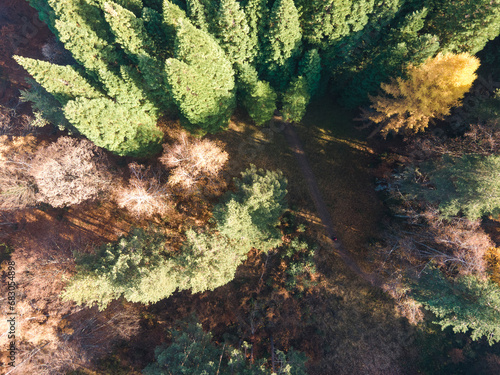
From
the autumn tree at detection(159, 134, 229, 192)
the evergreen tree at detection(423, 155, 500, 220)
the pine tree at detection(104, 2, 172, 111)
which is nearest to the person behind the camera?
the evergreen tree at detection(423, 155, 500, 220)

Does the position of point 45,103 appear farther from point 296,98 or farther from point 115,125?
point 296,98

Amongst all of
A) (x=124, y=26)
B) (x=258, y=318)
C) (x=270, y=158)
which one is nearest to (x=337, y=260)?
(x=258, y=318)

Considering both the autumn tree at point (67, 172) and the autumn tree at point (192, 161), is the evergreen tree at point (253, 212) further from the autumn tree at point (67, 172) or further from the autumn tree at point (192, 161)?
the autumn tree at point (67, 172)

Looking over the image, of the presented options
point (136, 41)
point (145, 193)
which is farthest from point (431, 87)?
point (145, 193)

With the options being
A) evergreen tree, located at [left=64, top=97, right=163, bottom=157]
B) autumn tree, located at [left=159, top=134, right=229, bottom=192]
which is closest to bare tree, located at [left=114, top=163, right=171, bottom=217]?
autumn tree, located at [left=159, top=134, right=229, bottom=192]

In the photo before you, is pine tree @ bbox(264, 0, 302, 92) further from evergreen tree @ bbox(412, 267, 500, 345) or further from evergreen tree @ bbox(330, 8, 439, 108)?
evergreen tree @ bbox(412, 267, 500, 345)

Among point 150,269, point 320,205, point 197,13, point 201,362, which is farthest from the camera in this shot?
point 320,205
